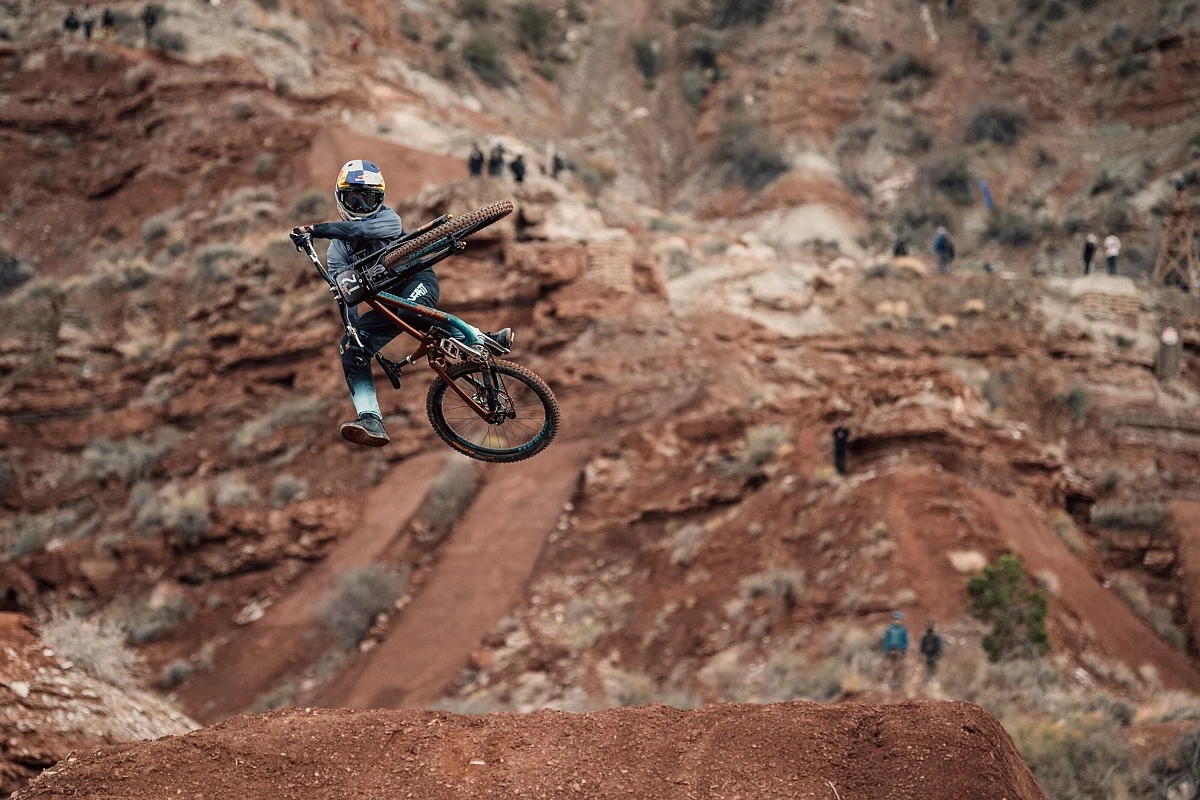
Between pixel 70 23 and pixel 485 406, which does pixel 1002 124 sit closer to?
pixel 70 23

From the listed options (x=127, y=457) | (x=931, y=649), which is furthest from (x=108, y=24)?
(x=931, y=649)

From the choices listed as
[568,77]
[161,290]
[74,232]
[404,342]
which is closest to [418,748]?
[404,342]

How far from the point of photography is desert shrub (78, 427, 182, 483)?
1516 inches

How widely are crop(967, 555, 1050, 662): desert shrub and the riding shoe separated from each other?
47.4 feet

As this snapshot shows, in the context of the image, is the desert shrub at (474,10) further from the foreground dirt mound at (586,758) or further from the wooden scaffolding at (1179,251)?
the foreground dirt mound at (586,758)

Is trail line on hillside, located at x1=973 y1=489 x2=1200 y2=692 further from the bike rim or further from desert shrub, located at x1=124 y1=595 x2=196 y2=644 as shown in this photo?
desert shrub, located at x1=124 y1=595 x2=196 y2=644

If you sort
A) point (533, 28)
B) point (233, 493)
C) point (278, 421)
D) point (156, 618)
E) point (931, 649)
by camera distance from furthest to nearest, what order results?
1. point (533, 28)
2. point (278, 421)
3. point (233, 493)
4. point (156, 618)
5. point (931, 649)

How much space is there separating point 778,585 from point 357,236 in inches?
652

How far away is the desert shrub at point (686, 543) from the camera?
30375 millimetres

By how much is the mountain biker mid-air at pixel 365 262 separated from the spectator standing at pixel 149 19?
48.0 meters

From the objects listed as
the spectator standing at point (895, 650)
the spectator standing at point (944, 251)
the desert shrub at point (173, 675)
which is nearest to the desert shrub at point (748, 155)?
the spectator standing at point (944, 251)

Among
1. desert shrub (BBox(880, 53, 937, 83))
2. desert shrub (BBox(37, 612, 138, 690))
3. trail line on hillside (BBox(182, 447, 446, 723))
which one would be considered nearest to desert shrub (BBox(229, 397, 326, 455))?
trail line on hillside (BBox(182, 447, 446, 723))

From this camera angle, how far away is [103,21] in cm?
5794

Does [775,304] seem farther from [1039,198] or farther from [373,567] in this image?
[1039,198]
